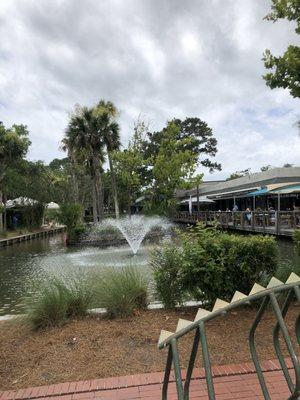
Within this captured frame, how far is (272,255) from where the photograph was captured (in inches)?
258

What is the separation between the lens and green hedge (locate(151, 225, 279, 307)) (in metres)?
6.28

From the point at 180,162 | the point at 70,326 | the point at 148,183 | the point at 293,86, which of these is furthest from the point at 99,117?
the point at 70,326

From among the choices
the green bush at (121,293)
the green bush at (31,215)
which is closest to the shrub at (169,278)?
the green bush at (121,293)

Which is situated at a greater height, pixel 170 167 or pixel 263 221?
pixel 170 167

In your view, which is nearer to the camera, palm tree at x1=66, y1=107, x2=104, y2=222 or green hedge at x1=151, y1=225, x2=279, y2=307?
green hedge at x1=151, y1=225, x2=279, y2=307

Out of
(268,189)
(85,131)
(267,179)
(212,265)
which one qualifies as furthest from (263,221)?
(212,265)

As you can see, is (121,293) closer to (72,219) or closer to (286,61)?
(286,61)

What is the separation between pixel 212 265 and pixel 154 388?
2481 millimetres

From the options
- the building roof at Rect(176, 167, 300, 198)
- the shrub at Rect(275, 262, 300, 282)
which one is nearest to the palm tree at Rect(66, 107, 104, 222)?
the building roof at Rect(176, 167, 300, 198)

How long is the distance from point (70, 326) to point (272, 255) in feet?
10.5

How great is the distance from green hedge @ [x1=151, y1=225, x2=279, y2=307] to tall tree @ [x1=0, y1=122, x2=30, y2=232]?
2945 centimetres

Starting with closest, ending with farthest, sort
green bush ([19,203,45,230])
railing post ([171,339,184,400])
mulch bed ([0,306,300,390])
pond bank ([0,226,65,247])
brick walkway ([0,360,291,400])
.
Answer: railing post ([171,339,184,400])
brick walkway ([0,360,291,400])
mulch bed ([0,306,300,390])
pond bank ([0,226,65,247])
green bush ([19,203,45,230])

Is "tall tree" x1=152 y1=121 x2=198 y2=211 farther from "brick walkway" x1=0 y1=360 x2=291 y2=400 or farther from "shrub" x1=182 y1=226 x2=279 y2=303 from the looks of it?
"brick walkway" x1=0 y1=360 x2=291 y2=400

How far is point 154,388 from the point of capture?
402 cm
